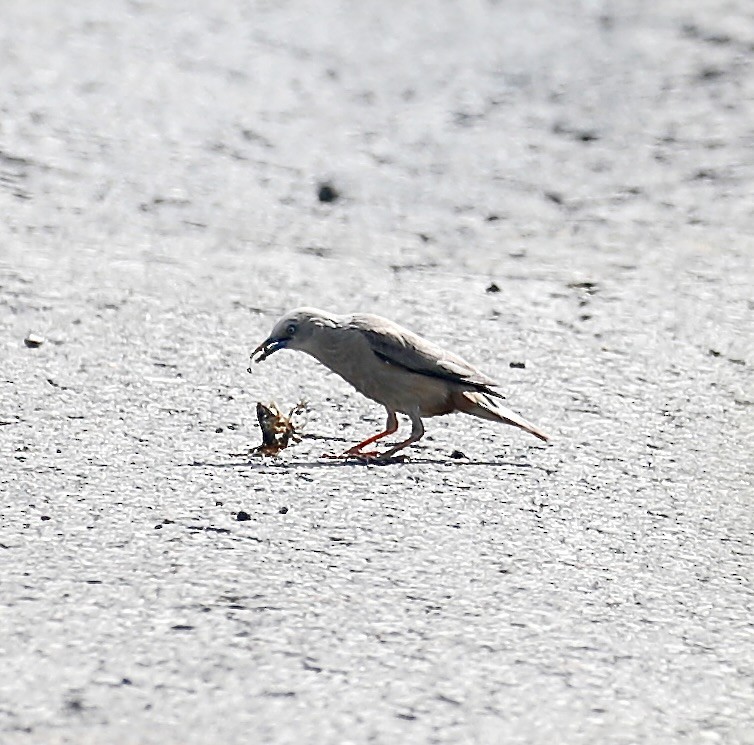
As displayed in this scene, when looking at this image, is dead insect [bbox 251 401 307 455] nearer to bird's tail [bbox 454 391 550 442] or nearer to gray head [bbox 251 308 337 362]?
gray head [bbox 251 308 337 362]

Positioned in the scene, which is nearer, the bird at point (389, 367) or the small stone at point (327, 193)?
the bird at point (389, 367)

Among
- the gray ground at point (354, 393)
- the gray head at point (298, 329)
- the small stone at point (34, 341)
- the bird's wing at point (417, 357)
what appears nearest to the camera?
the gray ground at point (354, 393)

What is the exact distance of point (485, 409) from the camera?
21.9ft

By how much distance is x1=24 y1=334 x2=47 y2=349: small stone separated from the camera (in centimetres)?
807

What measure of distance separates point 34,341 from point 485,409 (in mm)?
2651

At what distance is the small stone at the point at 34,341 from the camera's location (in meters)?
8.07

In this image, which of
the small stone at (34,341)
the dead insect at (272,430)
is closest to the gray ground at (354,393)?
the small stone at (34,341)

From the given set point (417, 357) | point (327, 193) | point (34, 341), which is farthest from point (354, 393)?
point (327, 193)

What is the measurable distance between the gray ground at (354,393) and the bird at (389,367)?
24cm

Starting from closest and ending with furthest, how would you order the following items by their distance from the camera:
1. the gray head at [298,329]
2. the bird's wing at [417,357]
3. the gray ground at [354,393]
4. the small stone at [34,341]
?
the gray ground at [354,393] → the bird's wing at [417,357] → the gray head at [298,329] → the small stone at [34,341]

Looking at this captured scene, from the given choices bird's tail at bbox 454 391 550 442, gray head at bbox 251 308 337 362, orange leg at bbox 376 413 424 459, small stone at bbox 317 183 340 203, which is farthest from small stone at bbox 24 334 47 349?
small stone at bbox 317 183 340 203

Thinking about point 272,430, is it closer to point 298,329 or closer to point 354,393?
point 298,329

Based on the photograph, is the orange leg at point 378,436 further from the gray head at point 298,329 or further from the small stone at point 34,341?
the small stone at point 34,341

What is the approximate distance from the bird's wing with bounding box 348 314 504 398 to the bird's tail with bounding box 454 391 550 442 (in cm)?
10
